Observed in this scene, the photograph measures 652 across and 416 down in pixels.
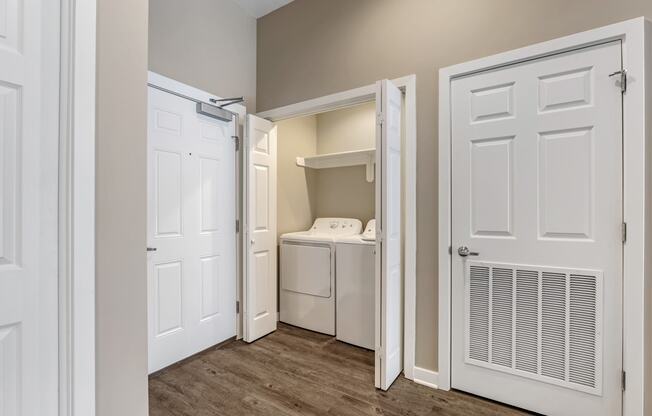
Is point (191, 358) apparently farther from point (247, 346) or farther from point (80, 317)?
point (80, 317)

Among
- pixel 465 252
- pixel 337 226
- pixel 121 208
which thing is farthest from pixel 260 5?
pixel 465 252

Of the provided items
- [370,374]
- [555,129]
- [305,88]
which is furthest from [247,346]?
[555,129]

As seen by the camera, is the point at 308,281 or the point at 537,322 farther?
the point at 308,281

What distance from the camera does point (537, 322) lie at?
70.1 inches

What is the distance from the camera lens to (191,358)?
2.43 metres

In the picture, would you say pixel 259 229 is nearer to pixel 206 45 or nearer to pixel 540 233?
pixel 206 45

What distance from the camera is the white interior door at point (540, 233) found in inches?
63.3

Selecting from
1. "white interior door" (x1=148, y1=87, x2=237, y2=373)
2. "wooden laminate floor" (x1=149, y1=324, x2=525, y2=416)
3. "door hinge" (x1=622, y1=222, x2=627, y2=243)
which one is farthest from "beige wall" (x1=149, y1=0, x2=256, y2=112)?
"door hinge" (x1=622, y1=222, x2=627, y2=243)

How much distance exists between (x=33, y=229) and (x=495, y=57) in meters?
2.40

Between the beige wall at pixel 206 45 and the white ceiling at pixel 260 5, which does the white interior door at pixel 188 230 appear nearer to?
the beige wall at pixel 206 45

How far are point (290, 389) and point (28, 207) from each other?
5.81ft

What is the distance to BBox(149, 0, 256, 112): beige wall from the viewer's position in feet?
7.40

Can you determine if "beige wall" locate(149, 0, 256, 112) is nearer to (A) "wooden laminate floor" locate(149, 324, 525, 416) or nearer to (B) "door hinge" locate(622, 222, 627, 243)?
(A) "wooden laminate floor" locate(149, 324, 525, 416)

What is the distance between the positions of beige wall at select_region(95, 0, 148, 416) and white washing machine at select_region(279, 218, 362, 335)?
1879 millimetres
